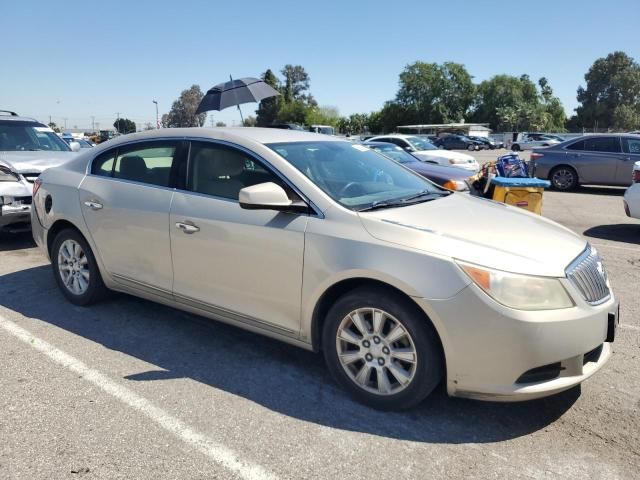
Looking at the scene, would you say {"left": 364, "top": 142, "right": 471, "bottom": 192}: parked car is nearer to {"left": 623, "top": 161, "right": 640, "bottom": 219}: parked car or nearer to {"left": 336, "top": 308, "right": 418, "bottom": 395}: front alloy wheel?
{"left": 623, "top": 161, "right": 640, "bottom": 219}: parked car

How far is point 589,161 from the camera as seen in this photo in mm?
13359

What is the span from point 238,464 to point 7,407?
1.50 metres

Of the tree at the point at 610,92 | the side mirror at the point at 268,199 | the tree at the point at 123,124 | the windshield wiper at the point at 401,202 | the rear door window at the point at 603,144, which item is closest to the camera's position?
the side mirror at the point at 268,199

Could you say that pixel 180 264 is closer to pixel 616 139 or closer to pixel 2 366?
pixel 2 366

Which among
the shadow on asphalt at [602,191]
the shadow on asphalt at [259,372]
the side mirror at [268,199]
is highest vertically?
the side mirror at [268,199]

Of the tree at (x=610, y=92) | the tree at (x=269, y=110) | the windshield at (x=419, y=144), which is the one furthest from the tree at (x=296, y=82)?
the windshield at (x=419, y=144)

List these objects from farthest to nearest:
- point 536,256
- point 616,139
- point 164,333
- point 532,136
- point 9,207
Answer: point 532,136, point 616,139, point 9,207, point 164,333, point 536,256

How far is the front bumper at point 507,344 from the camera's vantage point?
2.61 meters

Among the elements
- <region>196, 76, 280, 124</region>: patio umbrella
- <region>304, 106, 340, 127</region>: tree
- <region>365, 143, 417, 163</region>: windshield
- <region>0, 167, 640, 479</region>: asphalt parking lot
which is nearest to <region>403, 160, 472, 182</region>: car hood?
<region>365, 143, 417, 163</region>: windshield

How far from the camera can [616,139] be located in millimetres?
13109

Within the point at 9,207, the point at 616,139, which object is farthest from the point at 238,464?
the point at 616,139

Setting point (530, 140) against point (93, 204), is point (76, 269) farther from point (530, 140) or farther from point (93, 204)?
point (530, 140)

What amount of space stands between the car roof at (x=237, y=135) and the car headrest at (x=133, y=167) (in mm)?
170

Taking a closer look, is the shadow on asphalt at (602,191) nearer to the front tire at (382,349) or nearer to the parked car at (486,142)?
the front tire at (382,349)
